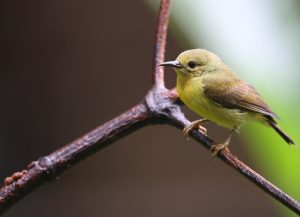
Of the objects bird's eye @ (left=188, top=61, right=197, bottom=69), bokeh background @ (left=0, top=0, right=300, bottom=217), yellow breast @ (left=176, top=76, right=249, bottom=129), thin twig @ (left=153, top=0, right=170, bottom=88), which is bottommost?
bokeh background @ (left=0, top=0, right=300, bottom=217)

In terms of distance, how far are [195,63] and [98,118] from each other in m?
1.88

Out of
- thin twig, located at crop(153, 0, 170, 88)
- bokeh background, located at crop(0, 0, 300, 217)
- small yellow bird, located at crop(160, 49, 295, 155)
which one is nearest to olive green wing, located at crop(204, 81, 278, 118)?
small yellow bird, located at crop(160, 49, 295, 155)

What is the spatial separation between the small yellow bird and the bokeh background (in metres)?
1.61

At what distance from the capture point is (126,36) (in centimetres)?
314

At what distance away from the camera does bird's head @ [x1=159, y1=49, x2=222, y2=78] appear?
141 centimetres

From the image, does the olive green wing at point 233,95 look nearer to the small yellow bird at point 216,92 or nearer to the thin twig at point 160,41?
the small yellow bird at point 216,92

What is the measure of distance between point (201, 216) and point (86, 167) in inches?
28.9

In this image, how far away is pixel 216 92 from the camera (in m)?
1.39

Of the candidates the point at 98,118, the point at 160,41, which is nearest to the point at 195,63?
the point at 160,41

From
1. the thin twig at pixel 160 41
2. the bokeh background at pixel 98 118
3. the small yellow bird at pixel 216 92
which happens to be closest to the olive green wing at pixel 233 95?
the small yellow bird at pixel 216 92

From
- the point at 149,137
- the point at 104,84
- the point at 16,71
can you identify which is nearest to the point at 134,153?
the point at 149,137

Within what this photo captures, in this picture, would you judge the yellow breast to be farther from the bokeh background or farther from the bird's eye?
the bokeh background

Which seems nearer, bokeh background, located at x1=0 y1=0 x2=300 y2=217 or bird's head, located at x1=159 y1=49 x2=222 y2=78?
bird's head, located at x1=159 y1=49 x2=222 y2=78

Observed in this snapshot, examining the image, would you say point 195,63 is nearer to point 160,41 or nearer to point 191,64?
point 191,64
